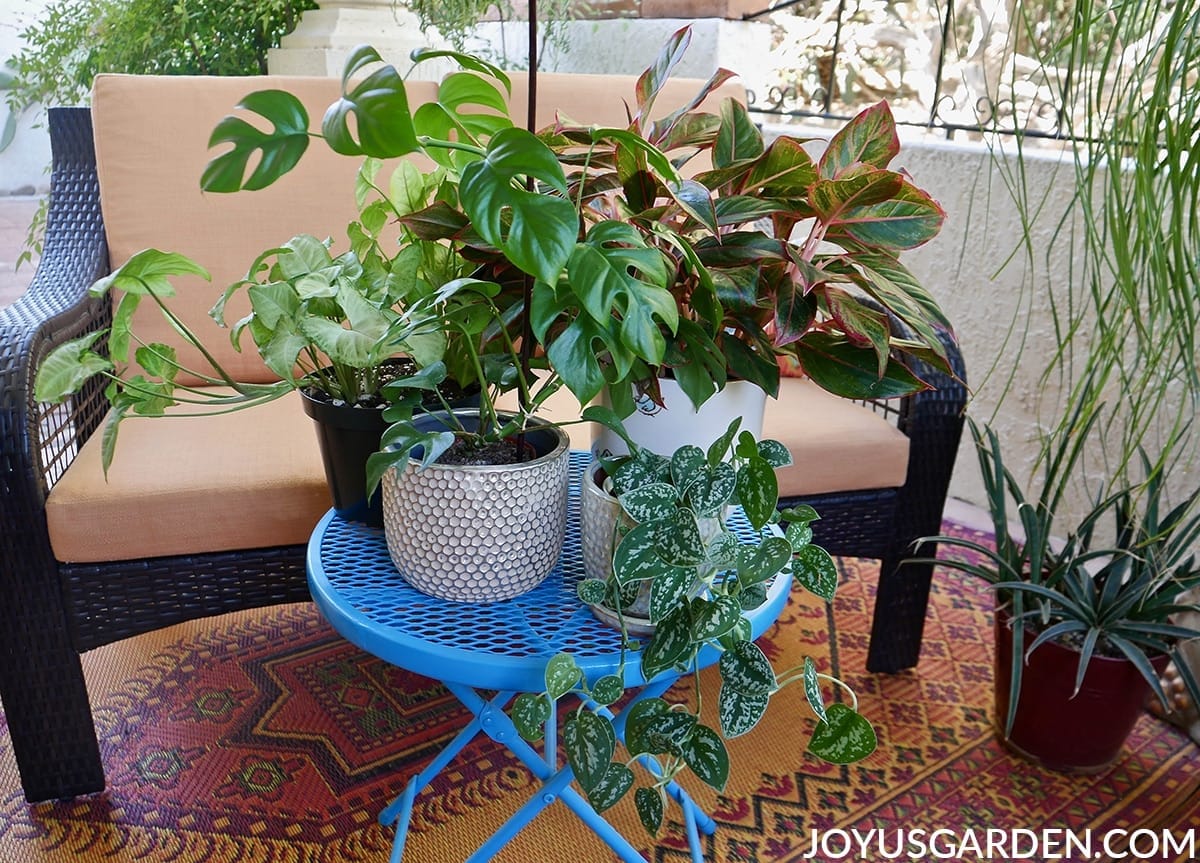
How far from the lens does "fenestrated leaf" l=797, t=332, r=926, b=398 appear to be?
94cm

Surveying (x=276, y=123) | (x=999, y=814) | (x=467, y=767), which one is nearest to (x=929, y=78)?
(x=999, y=814)

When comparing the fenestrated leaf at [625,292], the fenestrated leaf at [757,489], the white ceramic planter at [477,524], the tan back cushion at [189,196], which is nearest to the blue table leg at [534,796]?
the white ceramic planter at [477,524]

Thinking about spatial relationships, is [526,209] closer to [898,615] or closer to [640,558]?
[640,558]

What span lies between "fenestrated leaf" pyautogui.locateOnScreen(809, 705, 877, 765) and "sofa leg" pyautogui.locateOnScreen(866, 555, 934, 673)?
2.58 ft

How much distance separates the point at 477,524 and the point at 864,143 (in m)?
0.53

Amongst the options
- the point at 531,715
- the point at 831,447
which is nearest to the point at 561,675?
the point at 531,715

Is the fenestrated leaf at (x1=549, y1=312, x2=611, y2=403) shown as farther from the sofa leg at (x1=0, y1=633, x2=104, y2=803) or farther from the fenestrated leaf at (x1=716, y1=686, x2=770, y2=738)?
the sofa leg at (x1=0, y1=633, x2=104, y2=803)

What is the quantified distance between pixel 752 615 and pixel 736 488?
6.2 inches

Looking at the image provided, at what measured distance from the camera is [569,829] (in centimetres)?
132

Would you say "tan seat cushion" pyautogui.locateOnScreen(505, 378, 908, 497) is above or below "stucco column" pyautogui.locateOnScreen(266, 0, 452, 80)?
below

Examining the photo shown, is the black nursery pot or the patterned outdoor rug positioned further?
the patterned outdoor rug

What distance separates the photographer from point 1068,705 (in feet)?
4.69

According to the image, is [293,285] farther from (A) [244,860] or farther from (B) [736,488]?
(A) [244,860]

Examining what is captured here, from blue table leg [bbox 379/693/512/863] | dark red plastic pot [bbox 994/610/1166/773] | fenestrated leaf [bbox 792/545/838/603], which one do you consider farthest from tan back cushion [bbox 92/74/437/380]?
dark red plastic pot [bbox 994/610/1166/773]
